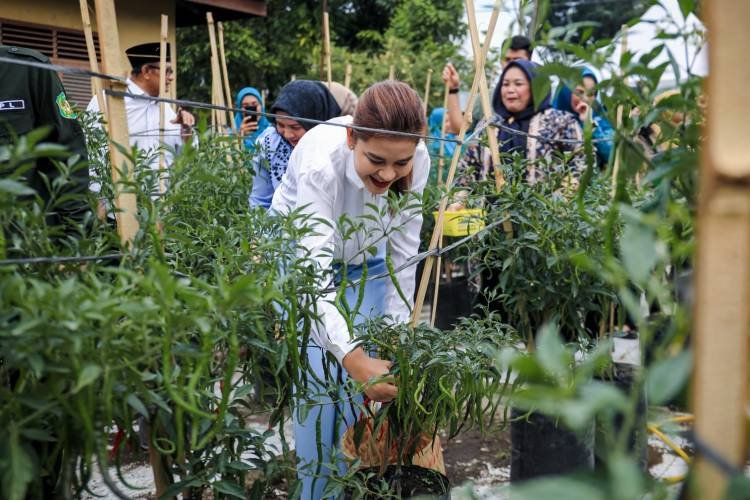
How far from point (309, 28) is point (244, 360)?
9.68 metres

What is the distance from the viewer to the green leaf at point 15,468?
2.82ft

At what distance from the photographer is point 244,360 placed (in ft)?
4.97

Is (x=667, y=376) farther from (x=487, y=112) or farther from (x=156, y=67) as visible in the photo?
(x=156, y=67)

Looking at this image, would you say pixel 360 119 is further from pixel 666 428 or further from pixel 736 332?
pixel 736 332

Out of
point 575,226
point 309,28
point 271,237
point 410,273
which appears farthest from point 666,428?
point 309,28

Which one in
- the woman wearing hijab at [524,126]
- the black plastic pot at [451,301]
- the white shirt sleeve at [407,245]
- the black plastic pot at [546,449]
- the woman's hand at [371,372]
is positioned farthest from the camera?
the black plastic pot at [451,301]

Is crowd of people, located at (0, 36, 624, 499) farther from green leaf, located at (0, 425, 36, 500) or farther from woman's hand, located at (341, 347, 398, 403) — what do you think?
green leaf, located at (0, 425, 36, 500)

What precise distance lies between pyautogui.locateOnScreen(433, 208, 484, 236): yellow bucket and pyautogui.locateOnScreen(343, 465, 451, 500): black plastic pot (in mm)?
746

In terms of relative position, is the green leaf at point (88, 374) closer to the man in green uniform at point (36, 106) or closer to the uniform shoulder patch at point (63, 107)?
the man in green uniform at point (36, 106)

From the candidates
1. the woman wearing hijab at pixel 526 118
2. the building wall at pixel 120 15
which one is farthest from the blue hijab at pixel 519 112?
the building wall at pixel 120 15

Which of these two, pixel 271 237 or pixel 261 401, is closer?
pixel 261 401

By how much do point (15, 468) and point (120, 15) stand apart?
239 inches

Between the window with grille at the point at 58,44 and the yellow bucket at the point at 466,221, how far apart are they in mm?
3935

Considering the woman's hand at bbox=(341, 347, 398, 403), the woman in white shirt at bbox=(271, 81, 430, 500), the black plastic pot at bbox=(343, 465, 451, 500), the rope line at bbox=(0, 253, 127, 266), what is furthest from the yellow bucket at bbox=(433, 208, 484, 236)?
the rope line at bbox=(0, 253, 127, 266)
